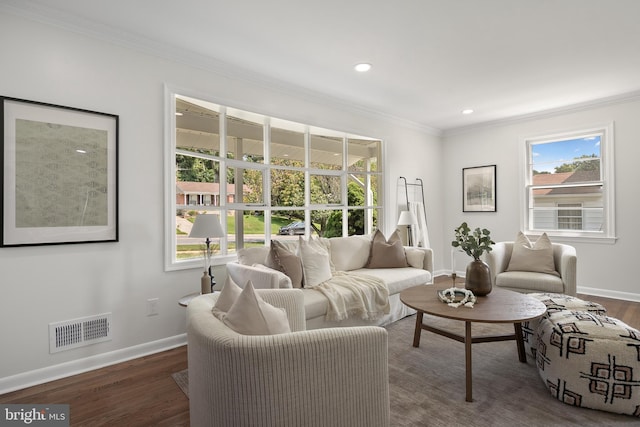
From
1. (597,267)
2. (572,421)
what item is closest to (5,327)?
(572,421)

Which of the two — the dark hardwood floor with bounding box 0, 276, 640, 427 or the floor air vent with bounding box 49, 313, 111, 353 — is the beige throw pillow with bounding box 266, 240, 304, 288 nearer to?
the dark hardwood floor with bounding box 0, 276, 640, 427

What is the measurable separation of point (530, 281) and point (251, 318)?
3.35 meters

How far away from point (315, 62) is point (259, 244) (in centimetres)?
197

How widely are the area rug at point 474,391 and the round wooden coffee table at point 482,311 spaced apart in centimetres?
13

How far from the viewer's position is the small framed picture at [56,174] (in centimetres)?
228

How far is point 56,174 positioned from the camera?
95.7 inches

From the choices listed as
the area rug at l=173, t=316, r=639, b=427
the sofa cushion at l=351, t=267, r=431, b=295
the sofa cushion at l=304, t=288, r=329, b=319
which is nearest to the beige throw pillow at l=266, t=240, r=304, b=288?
the sofa cushion at l=304, t=288, r=329, b=319

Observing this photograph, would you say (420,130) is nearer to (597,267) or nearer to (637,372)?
(597,267)

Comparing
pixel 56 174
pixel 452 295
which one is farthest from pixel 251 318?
pixel 56 174

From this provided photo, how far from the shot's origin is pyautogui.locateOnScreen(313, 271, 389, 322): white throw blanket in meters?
2.95

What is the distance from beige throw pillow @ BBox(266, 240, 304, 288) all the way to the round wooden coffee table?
3.02ft

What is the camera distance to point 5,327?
228 cm

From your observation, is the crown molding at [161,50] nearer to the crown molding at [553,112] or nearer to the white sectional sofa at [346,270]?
the white sectional sofa at [346,270]

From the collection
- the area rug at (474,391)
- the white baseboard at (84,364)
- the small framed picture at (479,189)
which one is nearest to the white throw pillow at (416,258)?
the area rug at (474,391)
